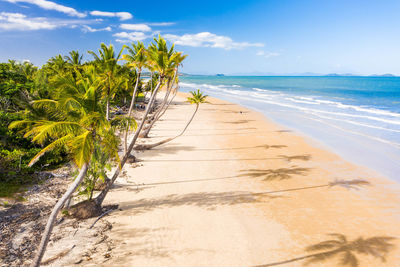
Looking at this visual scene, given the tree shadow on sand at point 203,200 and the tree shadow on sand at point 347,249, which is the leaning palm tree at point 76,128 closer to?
the tree shadow on sand at point 203,200

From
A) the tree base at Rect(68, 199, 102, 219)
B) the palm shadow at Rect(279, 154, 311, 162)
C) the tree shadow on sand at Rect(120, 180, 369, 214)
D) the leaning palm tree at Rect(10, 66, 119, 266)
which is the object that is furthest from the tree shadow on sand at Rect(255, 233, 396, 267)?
the palm shadow at Rect(279, 154, 311, 162)

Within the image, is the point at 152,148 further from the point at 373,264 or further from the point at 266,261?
the point at 373,264

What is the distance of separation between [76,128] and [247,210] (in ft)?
27.2

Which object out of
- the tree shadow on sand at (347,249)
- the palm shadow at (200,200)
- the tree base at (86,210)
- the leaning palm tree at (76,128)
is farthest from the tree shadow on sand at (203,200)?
the leaning palm tree at (76,128)

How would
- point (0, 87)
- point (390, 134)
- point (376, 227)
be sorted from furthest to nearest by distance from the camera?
1. point (390, 134)
2. point (0, 87)
3. point (376, 227)

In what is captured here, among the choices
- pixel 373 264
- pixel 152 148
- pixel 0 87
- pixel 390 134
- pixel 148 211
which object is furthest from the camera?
pixel 390 134

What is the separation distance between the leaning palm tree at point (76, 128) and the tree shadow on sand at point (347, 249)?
22.0ft

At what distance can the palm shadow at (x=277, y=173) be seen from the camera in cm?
1618

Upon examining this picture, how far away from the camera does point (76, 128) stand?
774 centimetres

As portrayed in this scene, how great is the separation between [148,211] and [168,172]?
518cm

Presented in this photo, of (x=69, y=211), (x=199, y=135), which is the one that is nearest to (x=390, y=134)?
(x=199, y=135)

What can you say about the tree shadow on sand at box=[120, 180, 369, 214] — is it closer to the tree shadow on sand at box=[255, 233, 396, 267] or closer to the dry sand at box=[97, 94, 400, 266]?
the dry sand at box=[97, 94, 400, 266]

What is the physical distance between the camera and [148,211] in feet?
38.4

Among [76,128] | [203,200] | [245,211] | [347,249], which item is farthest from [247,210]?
[76,128]
